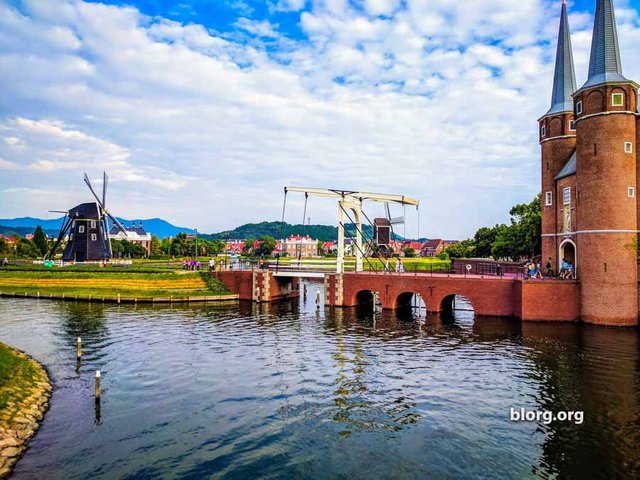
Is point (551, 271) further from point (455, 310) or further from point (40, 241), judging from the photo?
point (40, 241)

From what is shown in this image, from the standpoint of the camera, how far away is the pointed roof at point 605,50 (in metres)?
29.5

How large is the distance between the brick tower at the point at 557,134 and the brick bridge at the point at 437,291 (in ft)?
19.0

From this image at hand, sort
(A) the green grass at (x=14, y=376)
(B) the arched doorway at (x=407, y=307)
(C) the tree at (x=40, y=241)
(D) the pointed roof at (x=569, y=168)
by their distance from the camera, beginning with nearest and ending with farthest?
(A) the green grass at (x=14, y=376), (D) the pointed roof at (x=569, y=168), (B) the arched doorway at (x=407, y=307), (C) the tree at (x=40, y=241)

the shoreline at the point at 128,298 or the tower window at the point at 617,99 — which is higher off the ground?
the tower window at the point at 617,99

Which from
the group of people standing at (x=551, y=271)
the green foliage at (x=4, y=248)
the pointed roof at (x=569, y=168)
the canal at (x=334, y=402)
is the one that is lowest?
the canal at (x=334, y=402)

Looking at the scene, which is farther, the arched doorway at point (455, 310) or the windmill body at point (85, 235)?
the windmill body at point (85, 235)

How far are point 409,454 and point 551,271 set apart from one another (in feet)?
88.4

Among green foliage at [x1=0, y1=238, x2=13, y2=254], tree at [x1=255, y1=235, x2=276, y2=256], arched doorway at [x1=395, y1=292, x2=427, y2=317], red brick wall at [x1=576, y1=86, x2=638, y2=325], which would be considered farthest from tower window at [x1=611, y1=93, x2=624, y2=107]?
tree at [x1=255, y1=235, x2=276, y2=256]

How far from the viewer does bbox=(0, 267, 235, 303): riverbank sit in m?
41.9

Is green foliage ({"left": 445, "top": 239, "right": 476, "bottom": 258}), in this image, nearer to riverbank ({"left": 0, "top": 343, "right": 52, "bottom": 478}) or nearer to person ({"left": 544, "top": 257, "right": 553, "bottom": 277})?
person ({"left": 544, "top": 257, "right": 553, "bottom": 277})

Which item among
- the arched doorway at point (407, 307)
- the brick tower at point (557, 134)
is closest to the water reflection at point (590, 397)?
the arched doorway at point (407, 307)

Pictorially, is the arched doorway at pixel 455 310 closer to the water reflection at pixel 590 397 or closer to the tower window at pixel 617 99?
the water reflection at pixel 590 397

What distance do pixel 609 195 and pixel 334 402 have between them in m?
23.8

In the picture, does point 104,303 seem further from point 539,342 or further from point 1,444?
point 539,342
